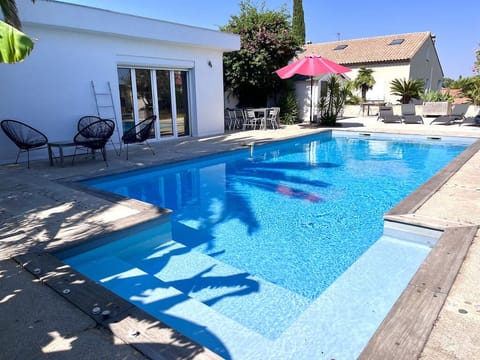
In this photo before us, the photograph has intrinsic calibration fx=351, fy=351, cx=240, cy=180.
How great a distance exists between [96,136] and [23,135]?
5.48 ft

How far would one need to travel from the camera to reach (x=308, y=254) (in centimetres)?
446

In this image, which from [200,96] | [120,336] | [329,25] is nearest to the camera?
[120,336]

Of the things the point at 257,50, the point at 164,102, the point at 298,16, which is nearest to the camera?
the point at 164,102

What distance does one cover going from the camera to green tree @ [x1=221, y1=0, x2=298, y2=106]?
15.8 metres

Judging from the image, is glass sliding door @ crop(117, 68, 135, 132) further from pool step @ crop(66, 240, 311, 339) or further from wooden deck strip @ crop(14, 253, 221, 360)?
wooden deck strip @ crop(14, 253, 221, 360)

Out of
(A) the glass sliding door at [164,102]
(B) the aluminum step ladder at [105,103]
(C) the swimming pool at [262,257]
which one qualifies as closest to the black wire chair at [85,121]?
(B) the aluminum step ladder at [105,103]

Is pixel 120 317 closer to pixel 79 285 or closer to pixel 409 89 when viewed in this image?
pixel 79 285

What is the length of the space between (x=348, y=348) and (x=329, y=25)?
1838 inches

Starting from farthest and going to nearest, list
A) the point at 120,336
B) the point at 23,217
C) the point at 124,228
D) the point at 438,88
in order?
the point at 438,88 → the point at 23,217 → the point at 124,228 → the point at 120,336

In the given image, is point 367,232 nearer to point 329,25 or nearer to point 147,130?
point 147,130

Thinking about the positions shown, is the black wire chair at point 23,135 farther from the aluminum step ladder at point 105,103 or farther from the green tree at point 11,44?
the green tree at point 11,44

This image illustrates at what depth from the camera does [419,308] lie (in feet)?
8.18

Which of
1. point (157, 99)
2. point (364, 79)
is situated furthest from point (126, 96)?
point (364, 79)

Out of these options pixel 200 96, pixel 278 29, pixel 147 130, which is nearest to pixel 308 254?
pixel 147 130
